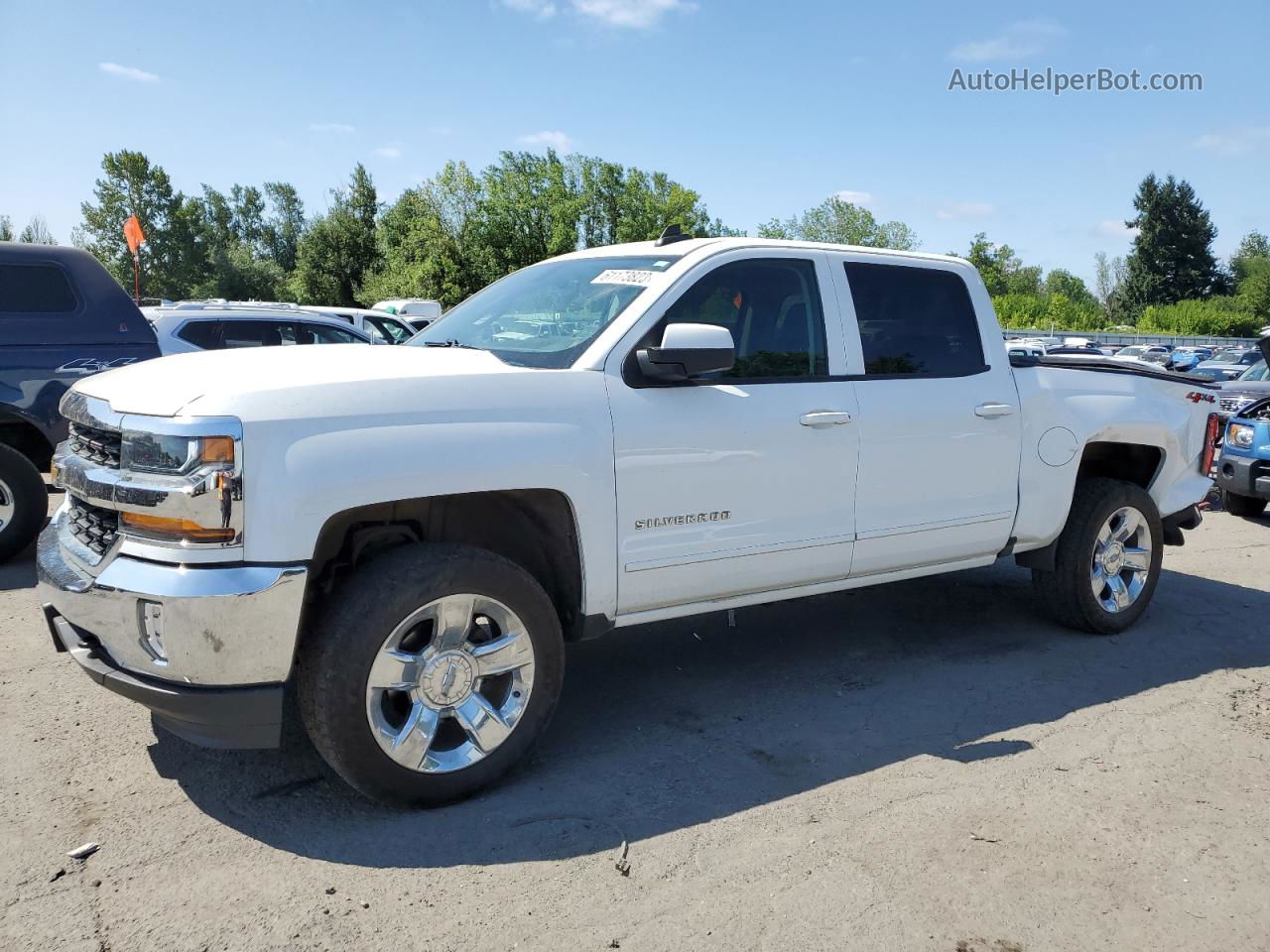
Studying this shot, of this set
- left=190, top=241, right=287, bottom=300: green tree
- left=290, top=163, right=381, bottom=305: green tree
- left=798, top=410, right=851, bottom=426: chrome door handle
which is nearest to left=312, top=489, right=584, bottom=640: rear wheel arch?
left=798, top=410, right=851, bottom=426: chrome door handle

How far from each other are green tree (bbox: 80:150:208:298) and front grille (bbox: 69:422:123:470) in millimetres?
81598

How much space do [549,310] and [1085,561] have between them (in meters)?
3.20

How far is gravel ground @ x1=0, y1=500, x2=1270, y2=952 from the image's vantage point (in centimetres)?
283

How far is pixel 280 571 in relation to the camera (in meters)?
3.04

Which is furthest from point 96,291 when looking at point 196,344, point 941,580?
point 941,580

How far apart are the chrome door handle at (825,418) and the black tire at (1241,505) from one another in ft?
24.3

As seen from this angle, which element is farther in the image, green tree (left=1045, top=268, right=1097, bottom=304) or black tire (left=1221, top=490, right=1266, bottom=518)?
green tree (left=1045, top=268, right=1097, bottom=304)

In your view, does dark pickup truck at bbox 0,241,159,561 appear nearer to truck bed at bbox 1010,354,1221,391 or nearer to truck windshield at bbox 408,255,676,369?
truck windshield at bbox 408,255,676,369

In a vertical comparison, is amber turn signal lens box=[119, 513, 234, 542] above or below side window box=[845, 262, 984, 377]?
below

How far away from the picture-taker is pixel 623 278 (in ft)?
13.8

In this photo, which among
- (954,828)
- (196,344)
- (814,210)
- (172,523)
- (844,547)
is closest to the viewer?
(172,523)

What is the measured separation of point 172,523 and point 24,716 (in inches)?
68.2

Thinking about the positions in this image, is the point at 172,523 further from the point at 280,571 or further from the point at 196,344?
the point at 196,344

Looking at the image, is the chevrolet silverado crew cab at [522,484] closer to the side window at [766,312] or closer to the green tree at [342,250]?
the side window at [766,312]
